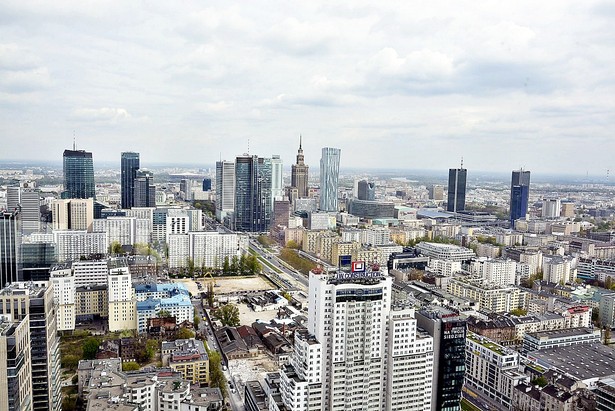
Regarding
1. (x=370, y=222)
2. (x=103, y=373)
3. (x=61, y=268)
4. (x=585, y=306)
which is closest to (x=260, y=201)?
(x=370, y=222)

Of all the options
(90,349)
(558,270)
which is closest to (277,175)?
(558,270)

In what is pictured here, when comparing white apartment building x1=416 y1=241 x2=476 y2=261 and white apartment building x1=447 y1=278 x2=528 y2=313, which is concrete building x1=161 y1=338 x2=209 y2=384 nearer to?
white apartment building x1=447 y1=278 x2=528 y2=313

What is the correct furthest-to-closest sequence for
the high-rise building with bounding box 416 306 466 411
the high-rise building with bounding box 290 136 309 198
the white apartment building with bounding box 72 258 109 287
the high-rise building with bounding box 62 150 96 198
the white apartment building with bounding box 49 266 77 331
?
the high-rise building with bounding box 290 136 309 198, the high-rise building with bounding box 62 150 96 198, the white apartment building with bounding box 72 258 109 287, the white apartment building with bounding box 49 266 77 331, the high-rise building with bounding box 416 306 466 411

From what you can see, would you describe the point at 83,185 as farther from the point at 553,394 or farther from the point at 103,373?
the point at 553,394

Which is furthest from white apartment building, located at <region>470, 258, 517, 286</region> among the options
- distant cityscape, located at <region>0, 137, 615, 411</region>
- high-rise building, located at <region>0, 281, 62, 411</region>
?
high-rise building, located at <region>0, 281, 62, 411</region>

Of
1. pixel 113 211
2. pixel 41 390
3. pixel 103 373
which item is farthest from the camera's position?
pixel 113 211
